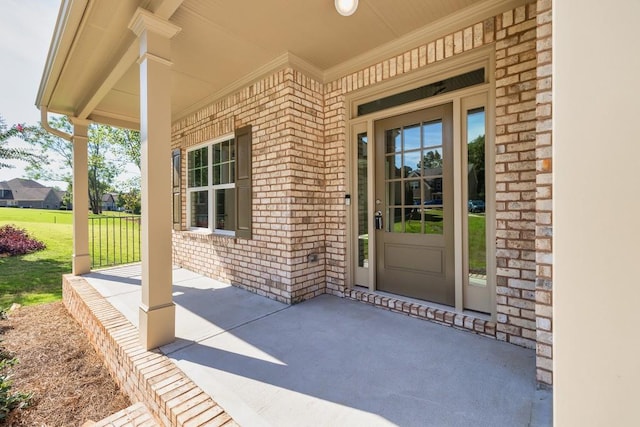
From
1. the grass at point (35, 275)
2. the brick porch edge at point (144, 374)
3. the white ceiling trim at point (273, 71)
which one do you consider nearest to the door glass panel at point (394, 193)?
the white ceiling trim at point (273, 71)

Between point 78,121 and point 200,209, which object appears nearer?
point 78,121

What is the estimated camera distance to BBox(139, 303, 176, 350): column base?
2172mm

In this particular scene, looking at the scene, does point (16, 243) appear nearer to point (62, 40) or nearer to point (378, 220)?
point (62, 40)

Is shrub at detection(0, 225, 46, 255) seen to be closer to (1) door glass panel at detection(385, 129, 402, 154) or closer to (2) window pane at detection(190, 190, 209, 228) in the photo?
(2) window pane at detection(190, 190, 209, 228)

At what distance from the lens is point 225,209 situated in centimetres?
438

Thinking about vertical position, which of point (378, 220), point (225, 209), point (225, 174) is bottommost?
point (378, 220)

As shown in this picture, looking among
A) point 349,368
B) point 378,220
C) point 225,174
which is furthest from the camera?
point 225,174

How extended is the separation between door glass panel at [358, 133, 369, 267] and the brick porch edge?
215 centimetres

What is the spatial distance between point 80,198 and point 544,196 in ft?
19.6

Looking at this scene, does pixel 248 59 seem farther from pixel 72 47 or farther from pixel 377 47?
pixel 72 47

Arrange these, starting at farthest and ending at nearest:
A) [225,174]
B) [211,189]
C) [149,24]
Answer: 1. [211,189]
2. [225,174]
3. [149,24]

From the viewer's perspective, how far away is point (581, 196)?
0.59 m

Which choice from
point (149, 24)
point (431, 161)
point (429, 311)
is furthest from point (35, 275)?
point (431, 161)

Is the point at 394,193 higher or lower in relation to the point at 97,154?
lower
